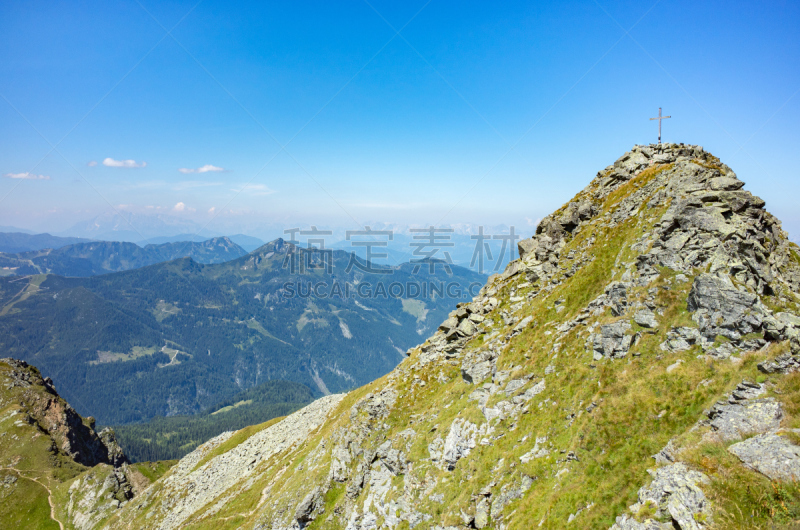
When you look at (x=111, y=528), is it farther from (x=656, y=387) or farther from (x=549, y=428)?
(x=656, y=387)

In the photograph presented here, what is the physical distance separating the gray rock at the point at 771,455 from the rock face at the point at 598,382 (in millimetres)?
61

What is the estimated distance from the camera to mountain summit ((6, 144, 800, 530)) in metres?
14.8

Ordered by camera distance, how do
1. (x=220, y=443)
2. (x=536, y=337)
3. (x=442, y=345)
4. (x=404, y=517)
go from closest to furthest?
(x=404, y=517), (x=536, y=337), (x=442, y=345), (x=220, y=443)

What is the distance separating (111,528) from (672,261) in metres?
123

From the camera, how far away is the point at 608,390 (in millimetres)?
21734

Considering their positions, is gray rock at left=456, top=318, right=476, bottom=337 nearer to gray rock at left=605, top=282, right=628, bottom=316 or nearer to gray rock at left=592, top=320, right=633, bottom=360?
gray rock at left=605, top=282, right=628, bottom=316

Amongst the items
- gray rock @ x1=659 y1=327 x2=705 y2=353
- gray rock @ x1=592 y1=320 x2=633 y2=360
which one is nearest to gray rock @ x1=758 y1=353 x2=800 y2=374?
gray rock @ x1=659 y1=327 x2=705 y2=353

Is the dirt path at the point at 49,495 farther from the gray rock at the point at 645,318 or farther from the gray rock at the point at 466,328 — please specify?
the gray rock at the point at 645,318

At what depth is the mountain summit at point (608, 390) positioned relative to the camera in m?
14.8

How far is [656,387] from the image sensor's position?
19.5 metres

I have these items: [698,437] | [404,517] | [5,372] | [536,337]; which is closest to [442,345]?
[536,337]

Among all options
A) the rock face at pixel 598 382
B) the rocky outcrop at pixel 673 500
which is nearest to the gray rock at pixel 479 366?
the rock face at pixel 598 382

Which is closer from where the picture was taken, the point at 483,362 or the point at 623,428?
the point at 623,428

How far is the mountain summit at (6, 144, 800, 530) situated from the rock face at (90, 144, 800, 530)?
123 mm
